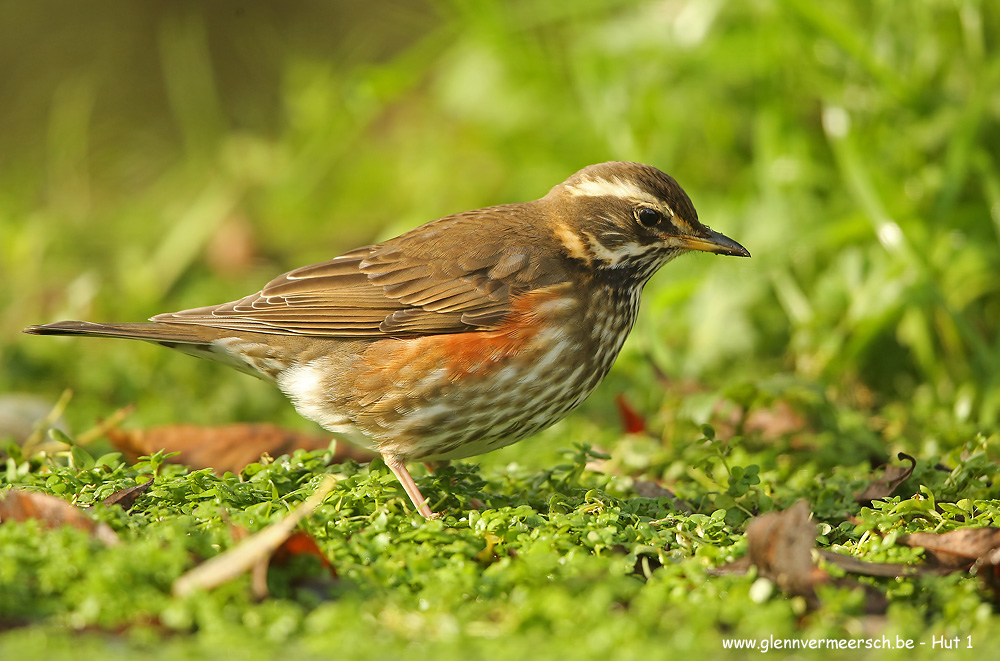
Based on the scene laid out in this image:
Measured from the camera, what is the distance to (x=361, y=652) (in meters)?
2.95

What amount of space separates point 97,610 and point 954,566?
2.85 metres

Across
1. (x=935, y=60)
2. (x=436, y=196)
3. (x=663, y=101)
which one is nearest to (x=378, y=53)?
(x=436, y=196)

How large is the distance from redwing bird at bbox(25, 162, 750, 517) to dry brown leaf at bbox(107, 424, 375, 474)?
0.36m

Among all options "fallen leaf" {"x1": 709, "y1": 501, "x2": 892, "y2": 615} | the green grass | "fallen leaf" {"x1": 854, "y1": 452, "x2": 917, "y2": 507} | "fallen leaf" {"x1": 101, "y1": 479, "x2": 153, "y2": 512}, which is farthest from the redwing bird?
"fallen leaf" {"x1": 709, "y1": 501, "x2": 892, "y2": 615}

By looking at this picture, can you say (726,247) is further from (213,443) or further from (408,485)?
(213,443)

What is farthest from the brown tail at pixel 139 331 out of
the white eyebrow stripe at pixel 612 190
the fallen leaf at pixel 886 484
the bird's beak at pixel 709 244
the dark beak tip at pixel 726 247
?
the fallen leaf at pixel 886 484

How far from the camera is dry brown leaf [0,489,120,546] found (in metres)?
3.59

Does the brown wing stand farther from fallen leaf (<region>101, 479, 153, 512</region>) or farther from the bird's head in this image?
fallen leaf (<region>101, 479, 153, 512</region>)

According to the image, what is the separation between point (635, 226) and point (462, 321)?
1.01 m

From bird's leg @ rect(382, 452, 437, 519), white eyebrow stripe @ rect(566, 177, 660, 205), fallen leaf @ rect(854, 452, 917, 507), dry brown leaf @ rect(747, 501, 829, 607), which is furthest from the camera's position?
white eyebrow stripe @ rect(566, 177, 660, 205)

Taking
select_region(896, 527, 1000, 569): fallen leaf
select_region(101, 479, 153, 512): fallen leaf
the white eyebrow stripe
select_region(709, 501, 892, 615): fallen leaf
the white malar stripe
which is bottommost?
select_region(896, 527, 1000, 569): fallen leaf

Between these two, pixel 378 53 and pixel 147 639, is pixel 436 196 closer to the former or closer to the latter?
pixel 378 53

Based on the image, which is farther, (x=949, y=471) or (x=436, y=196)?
(x=436, y=196)

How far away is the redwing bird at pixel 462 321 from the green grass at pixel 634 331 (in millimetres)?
303
